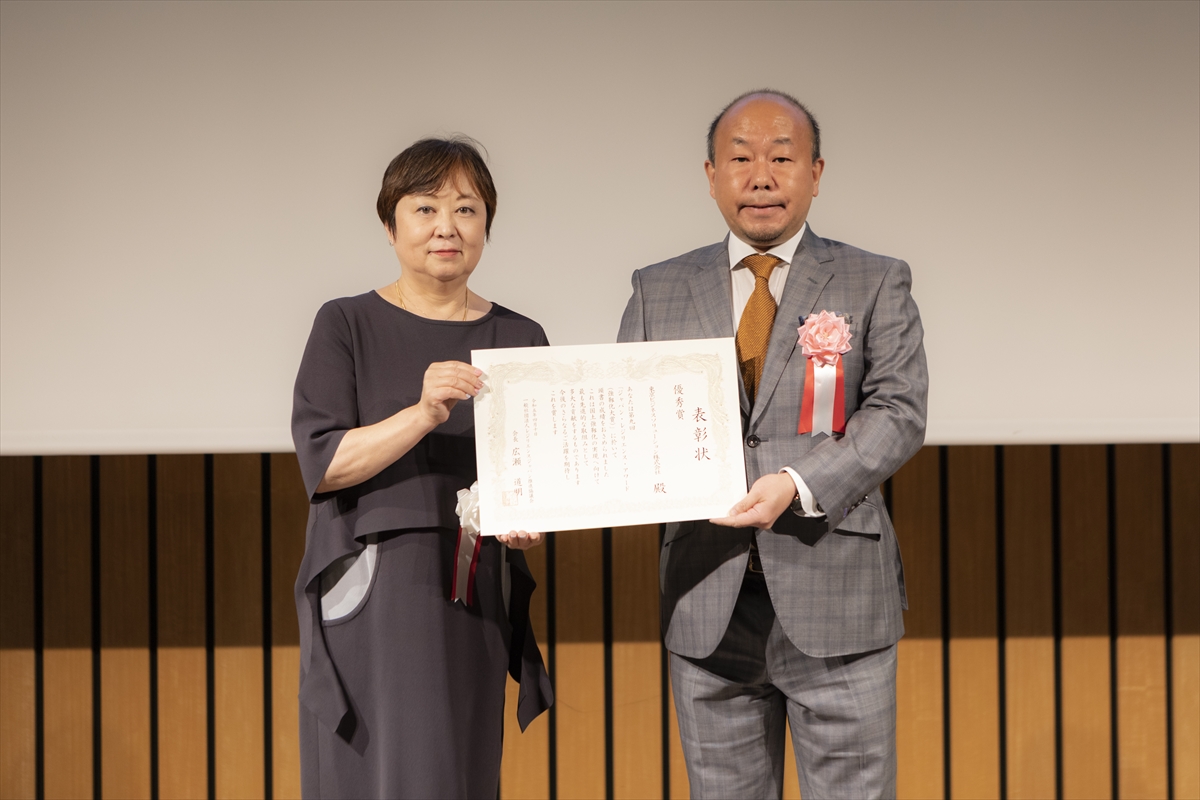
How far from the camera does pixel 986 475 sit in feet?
8.34

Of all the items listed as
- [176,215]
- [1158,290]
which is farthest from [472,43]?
[1158,290]

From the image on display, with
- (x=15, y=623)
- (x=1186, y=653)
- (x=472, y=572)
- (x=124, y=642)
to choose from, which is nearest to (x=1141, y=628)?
(x=1186, y=653)

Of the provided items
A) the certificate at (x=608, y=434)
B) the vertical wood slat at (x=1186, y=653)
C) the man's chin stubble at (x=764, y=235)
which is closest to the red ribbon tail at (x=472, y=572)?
the certificate at (x=608, y=434)

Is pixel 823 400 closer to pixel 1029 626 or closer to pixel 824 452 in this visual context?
pixel 824 452

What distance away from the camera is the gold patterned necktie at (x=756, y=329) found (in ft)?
4.69

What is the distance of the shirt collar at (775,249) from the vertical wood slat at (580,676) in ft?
4.11

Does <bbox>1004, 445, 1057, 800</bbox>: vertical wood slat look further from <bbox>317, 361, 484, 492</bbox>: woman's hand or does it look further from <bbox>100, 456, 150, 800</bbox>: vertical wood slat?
<bbox>100, 456, 150, 800</bbox>: vertical wood slat

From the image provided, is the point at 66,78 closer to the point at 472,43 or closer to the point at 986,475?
the point at 472,43

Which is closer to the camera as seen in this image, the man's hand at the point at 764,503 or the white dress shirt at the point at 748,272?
the man's hand at the point at 764,503

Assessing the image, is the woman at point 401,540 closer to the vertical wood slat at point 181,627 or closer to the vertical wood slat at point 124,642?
the vertical wood slat at point 181,627

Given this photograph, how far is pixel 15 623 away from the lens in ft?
8.18

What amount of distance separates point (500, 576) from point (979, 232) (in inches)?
54.7

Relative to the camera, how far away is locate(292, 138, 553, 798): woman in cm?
138

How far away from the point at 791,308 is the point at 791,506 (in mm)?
318
